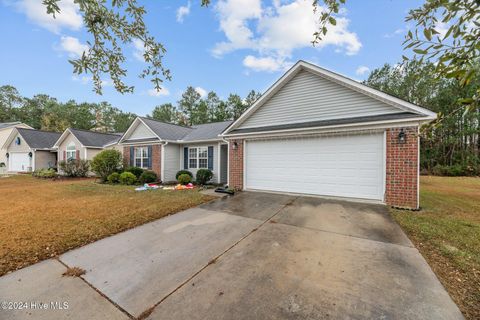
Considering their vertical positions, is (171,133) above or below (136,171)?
above

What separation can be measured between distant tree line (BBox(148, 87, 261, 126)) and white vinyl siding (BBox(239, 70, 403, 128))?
2445cm

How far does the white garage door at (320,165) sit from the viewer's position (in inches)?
267

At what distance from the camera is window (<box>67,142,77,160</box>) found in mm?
18153

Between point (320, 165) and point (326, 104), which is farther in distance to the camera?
point (326, 104)

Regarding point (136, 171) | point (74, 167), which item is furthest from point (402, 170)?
point (74, 167)

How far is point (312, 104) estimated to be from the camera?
26.7 feet

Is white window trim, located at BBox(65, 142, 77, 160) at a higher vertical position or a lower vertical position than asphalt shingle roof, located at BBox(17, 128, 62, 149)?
lower

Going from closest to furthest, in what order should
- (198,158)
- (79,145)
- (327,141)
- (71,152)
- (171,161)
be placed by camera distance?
1. (327,141)
2. (198,158)
3. (171,161)
4. (79,145)
5. (71,152)

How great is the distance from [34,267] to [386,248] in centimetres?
594

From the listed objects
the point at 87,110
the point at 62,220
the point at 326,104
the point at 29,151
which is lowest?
the point at 62,220

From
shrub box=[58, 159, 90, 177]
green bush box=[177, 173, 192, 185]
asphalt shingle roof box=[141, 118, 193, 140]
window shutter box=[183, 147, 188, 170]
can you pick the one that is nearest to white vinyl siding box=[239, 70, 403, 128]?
green bush box=[177, 173, 192, 185]

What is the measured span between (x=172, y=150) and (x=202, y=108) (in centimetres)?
2454

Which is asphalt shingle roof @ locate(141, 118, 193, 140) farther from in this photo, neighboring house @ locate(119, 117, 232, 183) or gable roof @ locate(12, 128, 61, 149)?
gable roof @ locate(12, 128, 61, 149)

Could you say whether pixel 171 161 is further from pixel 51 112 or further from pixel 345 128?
pixel 51 112
